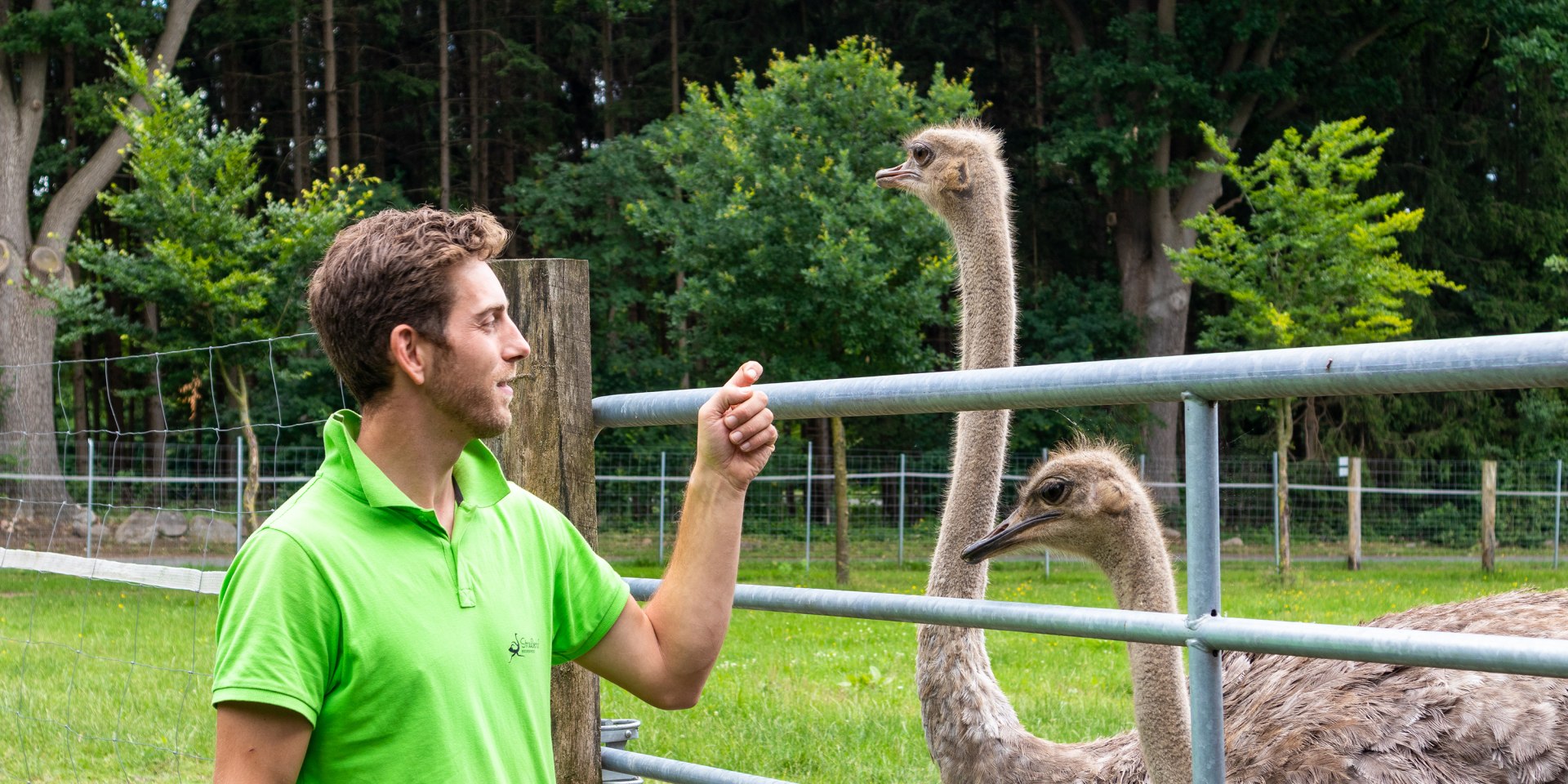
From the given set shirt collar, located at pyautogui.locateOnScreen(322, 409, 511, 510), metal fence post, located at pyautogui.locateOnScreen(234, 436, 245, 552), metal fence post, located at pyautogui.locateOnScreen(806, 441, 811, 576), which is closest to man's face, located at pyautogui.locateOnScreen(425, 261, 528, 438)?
shirt collar, located at pyautogui.locateOnScreen(322, 409, 511, 510)

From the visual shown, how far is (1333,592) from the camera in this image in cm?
1441

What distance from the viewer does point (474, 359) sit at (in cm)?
185

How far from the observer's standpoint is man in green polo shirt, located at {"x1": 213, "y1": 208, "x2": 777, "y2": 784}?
1646 mm

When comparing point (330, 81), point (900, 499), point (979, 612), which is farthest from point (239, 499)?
point (330, 81)

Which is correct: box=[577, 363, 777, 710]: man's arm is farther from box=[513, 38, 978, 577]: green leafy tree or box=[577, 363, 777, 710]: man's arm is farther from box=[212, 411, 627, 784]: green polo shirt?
box=[513, 38, 978, 577]: green leafy tree

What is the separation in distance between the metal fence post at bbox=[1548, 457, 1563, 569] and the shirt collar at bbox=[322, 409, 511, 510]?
19.7 meters

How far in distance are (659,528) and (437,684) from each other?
56.9ft

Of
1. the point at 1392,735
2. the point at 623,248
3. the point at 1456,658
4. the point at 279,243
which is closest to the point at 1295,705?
the point at 1392,735

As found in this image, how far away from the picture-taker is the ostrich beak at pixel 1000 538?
9.95 ft

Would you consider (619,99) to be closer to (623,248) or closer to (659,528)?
(623,248)

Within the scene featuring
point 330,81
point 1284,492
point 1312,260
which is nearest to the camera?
point 1284,492

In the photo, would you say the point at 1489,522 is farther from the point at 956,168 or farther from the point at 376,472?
the point at 376,472

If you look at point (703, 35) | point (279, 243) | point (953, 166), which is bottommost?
point (953, 166)

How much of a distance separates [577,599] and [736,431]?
0.31 meters
